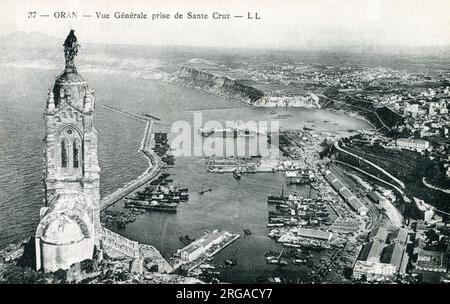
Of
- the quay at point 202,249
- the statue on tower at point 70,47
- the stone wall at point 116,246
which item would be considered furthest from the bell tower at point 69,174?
the quay at point 202,249

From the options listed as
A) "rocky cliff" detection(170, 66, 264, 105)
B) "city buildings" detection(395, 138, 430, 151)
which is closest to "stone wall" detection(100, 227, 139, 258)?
"city buildings" detection(395, 138, 430, 151)

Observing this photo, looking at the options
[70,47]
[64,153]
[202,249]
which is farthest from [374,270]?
[70,47]

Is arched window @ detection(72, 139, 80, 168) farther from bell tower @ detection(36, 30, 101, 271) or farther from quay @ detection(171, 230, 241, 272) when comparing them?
quay @ detection(171, 230, 241, 272)

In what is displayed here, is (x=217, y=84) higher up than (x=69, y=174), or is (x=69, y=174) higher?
(x=217, y=84)

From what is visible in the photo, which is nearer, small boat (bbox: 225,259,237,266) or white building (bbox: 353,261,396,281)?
white building (bbox: 353,261,396,281)

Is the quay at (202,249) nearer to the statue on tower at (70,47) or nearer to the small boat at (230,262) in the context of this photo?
the small boat at (230,262)

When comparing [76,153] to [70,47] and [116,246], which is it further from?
[116,246]

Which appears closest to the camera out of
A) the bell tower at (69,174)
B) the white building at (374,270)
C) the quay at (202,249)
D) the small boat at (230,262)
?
the bell tower at (69,174)
